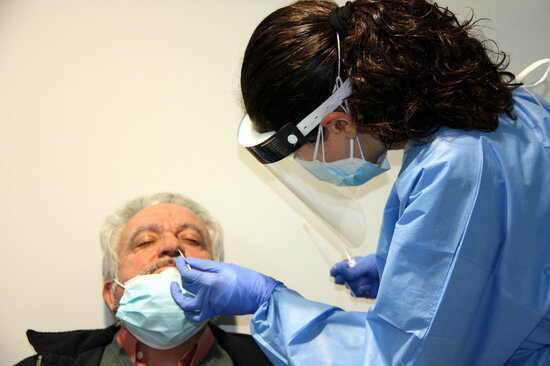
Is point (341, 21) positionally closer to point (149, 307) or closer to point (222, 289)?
point (222, 289)

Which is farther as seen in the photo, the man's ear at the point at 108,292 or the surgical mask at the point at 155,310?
the man's ear at the point at 108,292

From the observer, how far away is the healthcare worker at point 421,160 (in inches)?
42.1

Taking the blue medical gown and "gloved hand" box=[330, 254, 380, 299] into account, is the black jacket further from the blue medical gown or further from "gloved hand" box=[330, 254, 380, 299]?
the blue medical gown

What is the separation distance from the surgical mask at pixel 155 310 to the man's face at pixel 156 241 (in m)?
0.09

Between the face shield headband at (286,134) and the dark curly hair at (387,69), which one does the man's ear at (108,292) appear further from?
the dark curly hair at (387,69)

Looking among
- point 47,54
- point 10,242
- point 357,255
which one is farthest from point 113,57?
point 357,255

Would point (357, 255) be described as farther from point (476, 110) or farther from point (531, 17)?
point (531, 17)

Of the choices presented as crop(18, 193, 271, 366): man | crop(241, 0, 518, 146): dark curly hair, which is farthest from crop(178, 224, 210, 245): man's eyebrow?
crop(241, 0, 518, 146): dark curly hair

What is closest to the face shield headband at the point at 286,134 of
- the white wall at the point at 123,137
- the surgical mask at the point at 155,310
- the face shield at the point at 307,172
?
the face shield at the point at 307,172

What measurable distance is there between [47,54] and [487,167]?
1.87m

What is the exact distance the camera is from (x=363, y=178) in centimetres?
143

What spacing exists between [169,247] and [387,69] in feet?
3.32

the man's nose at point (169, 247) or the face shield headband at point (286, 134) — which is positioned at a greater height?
the face shield headband at point (286, 134)

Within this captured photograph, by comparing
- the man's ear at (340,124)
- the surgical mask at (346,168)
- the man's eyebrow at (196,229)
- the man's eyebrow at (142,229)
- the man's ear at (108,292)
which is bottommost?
the man's ear at (108,292)
